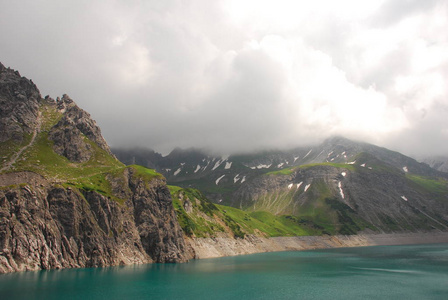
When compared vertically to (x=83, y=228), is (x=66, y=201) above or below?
above

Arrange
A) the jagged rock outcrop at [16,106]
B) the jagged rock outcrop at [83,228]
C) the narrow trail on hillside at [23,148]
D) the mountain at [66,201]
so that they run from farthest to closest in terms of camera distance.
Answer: the jagged rock outcrop at [16,106] < the narrow trail on hillside at [23,148] < the mountain at [66,201] < the jagged rock outcrop at [83,228]

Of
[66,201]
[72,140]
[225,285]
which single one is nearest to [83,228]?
[66,201]

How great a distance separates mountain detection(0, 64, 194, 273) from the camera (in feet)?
297

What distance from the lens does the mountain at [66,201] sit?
297 ft

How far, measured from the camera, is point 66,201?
103 metres

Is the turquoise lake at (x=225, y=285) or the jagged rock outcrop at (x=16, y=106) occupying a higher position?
the jagged rock outcrop at (x=16, y=106)

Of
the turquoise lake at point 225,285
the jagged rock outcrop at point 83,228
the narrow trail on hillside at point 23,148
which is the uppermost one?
the narrow trail on hillside at point 23,148

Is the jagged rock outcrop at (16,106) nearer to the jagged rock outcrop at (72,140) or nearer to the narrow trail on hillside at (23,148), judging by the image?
the narrow trail on hillside at (23,148)

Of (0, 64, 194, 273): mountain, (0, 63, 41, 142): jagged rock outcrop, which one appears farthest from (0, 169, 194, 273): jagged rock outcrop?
(0, 63, 41, 142): jagged rock outcrop

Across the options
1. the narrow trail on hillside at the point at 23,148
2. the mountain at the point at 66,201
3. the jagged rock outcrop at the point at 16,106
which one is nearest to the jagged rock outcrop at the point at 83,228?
the mountain at the point at 66,201

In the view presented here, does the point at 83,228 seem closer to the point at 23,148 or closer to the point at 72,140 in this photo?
the point at 23,148

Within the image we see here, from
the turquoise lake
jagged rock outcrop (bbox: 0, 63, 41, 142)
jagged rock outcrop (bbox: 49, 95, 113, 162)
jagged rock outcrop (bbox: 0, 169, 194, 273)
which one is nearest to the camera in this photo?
the turquoise lake

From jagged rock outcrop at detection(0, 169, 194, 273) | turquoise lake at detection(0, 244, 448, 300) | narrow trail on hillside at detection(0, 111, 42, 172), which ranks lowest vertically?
turquoise lake at detection(0, 244, 448, 300)

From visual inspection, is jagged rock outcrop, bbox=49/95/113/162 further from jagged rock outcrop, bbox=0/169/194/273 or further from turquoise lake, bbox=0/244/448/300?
turquoise lake, bbox=0/244/448/300
